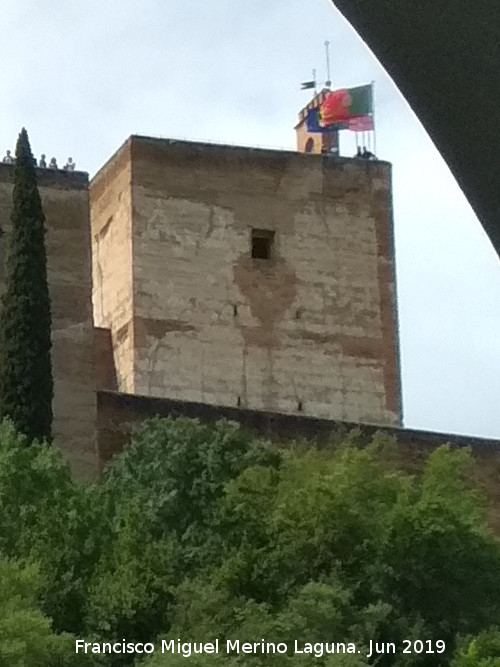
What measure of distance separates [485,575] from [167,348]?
6949mm

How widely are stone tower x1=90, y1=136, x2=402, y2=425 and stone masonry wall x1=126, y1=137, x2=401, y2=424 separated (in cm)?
2

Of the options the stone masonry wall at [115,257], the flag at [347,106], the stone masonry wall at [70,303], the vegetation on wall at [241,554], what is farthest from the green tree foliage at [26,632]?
the flag at [347,106]

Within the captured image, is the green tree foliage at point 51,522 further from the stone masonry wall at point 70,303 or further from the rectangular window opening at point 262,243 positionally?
the rectangular window opening at point 262,243

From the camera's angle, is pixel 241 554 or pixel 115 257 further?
pixel 115 257

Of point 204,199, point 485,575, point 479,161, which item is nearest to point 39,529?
point 485,575

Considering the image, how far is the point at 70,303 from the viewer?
2245 cm

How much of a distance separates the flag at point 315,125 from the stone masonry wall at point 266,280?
13.6 ft

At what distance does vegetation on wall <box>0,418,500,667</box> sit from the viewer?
654 inches

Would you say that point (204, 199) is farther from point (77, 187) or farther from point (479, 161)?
point (479, 161)

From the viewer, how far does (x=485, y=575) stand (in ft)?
61.5

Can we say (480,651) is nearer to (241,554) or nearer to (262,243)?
(241,554)

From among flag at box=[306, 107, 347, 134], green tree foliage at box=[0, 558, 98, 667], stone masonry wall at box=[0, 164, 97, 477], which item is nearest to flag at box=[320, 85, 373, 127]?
flag at box=[306, 107, 347, 134]

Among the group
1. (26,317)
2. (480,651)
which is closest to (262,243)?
(26,317)

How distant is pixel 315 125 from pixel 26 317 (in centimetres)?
1143
